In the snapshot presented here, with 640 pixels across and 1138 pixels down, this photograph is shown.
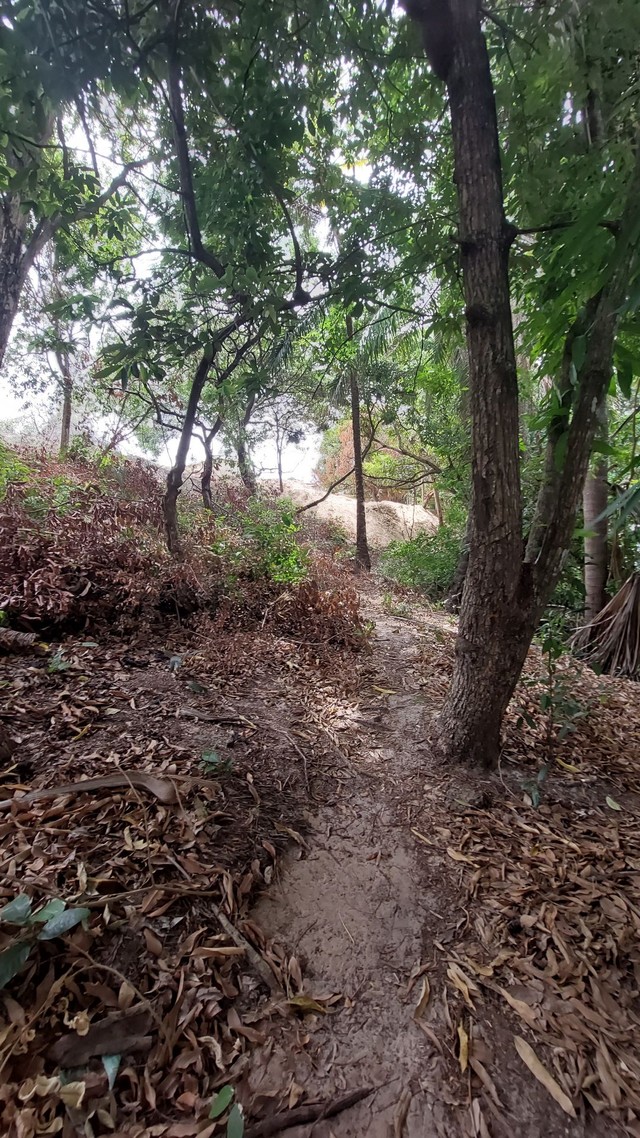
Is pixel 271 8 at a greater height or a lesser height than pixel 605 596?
greater

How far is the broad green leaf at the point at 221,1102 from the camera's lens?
3.23ft

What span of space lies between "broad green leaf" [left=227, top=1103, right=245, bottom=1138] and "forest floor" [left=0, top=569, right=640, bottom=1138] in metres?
0.07

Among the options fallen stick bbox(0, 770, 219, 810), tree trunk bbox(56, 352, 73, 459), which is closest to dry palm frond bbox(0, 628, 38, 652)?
fallen stick bbox(0, 770, 219, 810)

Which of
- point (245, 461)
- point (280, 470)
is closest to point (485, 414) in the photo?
point (245, 461)

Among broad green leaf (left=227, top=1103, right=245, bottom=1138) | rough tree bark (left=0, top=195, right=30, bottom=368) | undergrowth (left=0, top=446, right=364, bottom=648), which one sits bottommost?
broad green leaf (left=227, top=1103, right=245, bottom=1138)

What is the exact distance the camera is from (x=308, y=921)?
1539mm

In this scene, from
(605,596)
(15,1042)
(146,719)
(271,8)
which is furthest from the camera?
(605,596)

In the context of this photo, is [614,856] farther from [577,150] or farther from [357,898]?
[577,150]

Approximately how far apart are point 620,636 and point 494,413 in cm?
297

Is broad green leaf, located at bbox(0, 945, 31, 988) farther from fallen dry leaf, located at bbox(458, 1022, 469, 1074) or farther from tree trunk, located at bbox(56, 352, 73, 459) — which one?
tree trunk, located at bbox(56, 352, 73, 459)

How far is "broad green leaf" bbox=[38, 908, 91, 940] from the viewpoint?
114 cm

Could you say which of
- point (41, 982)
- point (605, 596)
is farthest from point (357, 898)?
point (605, 596)

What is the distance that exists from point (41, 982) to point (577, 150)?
3.72 m

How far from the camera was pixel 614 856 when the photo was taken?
1.74 meters
